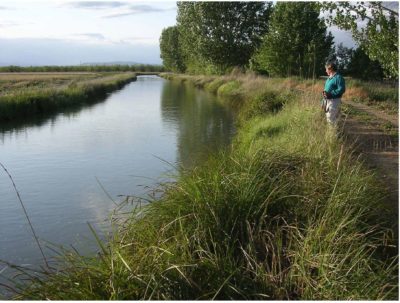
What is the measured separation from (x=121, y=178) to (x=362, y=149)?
204 inches

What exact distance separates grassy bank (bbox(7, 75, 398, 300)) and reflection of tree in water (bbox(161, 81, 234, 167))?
4711 millimetres

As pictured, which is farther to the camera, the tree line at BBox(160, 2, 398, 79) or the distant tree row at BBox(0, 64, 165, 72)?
the distant tree row at BBox(0, 64, 165, 72)


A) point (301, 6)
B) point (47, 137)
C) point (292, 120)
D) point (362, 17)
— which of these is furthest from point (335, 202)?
point (301, 6)

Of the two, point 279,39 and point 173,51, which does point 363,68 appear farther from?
point 173,51

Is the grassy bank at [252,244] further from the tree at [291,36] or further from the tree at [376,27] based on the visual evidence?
the tree at [291,36]

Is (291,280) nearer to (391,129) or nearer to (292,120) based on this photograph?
(292,120)

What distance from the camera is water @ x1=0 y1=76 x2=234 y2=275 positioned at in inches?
299

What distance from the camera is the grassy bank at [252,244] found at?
368cm

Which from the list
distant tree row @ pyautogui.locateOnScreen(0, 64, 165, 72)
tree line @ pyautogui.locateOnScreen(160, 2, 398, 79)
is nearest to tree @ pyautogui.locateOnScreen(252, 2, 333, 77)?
tree line @ pyautogui.locateOnScreen(160, 2, 398, 79)

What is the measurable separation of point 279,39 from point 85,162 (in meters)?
20.6

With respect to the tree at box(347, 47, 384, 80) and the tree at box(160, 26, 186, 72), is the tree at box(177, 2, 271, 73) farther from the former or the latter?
the tree at box(160, 26, 186, 72)

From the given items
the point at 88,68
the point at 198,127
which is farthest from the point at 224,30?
the point at 88,68

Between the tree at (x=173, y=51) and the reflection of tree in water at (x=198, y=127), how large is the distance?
185ft

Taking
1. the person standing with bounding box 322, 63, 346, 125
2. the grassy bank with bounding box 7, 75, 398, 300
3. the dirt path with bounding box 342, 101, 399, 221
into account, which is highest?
the person standing with bounding box 322, 63, 346, 125
